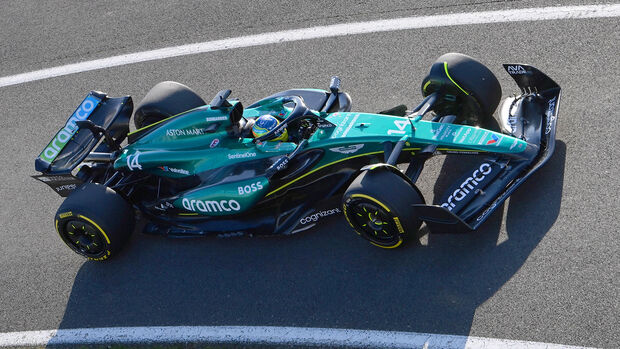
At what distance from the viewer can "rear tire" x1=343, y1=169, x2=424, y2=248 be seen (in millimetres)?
6039

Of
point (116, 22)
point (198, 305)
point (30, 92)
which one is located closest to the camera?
point (198, 305)

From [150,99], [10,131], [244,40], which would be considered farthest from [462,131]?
[10,131]

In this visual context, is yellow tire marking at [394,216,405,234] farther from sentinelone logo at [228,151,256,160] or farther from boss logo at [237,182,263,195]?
sentinelone logo at [228,151,256,160]

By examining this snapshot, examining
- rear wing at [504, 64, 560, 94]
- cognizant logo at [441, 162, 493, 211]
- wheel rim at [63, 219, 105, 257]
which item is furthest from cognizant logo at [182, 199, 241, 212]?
rear wing at [504, 64, 560, 94]

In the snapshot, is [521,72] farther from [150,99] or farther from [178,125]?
[150,99]

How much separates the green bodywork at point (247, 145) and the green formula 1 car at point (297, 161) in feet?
0.04

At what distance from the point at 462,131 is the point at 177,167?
3.02 m

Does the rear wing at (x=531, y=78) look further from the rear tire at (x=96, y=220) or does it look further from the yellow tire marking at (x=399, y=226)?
the rear tire at (x=96, y=220)

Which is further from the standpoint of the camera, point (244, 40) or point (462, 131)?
point (244, 40)

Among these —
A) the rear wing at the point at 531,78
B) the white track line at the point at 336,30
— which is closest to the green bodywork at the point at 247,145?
the rear wing at the point at 531,78

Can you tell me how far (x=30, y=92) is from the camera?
10469mm

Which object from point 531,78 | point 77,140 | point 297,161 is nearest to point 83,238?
point 77,140

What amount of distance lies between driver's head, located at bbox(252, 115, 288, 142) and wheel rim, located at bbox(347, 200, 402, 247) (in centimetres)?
115

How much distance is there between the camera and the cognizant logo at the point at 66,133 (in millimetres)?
7371
